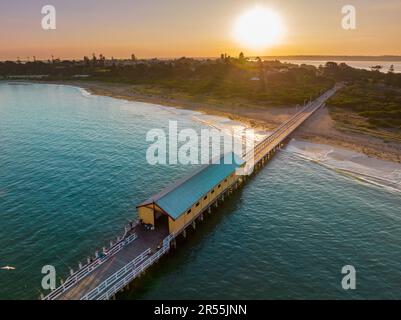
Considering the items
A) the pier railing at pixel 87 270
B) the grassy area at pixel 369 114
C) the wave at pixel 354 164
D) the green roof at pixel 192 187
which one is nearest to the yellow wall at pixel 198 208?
the green roof at pixel 192 187

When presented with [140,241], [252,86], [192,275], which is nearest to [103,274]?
[140,241]

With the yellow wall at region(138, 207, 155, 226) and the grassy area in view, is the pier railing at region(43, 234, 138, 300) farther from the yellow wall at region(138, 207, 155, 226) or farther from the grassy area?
the grassy area

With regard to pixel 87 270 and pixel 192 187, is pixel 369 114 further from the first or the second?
pixel 87 270

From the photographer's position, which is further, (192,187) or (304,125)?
(304,125)

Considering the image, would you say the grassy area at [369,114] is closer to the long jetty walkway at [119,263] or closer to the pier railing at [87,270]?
the long jetty walkway at [119,263]

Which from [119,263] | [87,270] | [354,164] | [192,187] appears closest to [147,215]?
[119,263]

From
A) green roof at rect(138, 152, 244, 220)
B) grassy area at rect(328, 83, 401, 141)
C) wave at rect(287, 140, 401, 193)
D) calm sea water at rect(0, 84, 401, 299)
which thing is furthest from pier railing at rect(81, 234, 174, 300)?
grassy area at rect(328, 83, 401, 141)
